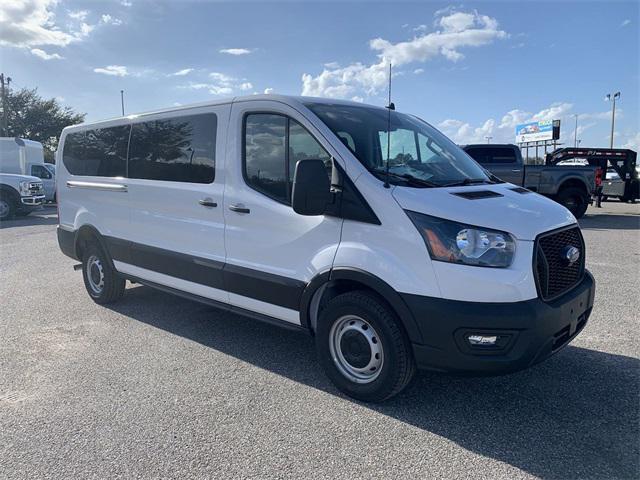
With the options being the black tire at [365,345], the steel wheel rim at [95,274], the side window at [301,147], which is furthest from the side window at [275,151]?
the steel wheel rim at [95,274]

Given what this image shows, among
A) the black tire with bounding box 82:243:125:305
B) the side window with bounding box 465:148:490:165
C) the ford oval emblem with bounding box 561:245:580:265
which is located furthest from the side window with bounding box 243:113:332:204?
the side window with bounding box 465:148:490:165

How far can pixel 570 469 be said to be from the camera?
2.64 meters

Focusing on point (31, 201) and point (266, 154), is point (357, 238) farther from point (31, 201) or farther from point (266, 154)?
point (31, 201)

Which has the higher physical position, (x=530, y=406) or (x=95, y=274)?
(x=95, y=274)

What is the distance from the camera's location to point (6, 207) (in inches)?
609

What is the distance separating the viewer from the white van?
291cm

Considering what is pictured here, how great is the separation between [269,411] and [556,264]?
2125 mm

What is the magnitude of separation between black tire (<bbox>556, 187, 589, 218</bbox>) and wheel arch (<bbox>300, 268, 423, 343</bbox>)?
42.0 ft

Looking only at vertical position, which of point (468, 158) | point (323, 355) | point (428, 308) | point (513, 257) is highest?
point (468, 158)

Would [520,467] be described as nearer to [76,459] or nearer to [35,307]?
[76,459]

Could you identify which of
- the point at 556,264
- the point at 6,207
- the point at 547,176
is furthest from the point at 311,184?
the point at 6,207

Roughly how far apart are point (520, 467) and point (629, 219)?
14.6 metres

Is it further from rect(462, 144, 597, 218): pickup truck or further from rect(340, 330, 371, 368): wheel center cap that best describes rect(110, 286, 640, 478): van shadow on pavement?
rect(462, 144, 597, 218): pickup truck

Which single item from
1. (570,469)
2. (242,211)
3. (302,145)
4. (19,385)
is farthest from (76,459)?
(570,469)
